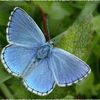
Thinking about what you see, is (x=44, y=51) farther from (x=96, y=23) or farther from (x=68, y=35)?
(x=96, y=23)

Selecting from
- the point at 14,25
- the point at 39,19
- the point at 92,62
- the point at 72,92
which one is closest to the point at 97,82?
the point at 92,62

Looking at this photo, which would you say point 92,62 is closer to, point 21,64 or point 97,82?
point 97,82

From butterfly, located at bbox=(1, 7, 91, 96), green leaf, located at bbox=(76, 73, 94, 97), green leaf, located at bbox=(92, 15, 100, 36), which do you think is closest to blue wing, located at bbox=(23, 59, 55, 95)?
butterfly, located at bbox=(1, 7, 91, 96)

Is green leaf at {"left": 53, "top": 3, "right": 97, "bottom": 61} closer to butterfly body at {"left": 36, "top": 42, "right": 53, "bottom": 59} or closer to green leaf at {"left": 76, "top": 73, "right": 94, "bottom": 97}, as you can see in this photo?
butterfly body at {"left": 36, "top": 42, "right": 53, "bottom": 59}

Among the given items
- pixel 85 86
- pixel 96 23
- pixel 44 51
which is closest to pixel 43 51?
pixel 44 51

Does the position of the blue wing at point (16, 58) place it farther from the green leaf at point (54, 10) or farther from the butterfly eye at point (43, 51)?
the green leaf at point (54, 10)

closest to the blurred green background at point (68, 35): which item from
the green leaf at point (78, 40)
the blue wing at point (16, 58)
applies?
the green leaf at point (78, 40)
